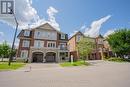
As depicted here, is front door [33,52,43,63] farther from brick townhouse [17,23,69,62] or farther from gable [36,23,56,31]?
gable [36,23,56,31]

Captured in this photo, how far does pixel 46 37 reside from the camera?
4234 cm

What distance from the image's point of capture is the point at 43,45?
41.9 m

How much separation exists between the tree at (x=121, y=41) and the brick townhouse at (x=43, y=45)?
14.4 meters

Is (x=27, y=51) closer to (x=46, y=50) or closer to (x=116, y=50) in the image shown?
(x=46, y=50)

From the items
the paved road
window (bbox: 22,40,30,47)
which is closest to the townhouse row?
window (bbox: 22,40,30,47)

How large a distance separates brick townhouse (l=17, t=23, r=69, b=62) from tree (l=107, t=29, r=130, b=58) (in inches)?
567

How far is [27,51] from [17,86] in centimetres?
3227

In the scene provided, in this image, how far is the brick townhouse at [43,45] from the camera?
39.5 m

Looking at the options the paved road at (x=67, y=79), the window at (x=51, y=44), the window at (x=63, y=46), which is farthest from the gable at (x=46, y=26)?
the paved road at (x=67, y=79)

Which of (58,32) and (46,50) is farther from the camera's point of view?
(58,32)

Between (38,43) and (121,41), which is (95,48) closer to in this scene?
(121,41)

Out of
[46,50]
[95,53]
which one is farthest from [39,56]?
[95,53]

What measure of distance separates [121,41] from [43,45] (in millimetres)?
22593

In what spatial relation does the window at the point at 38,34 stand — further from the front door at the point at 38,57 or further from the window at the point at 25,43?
the front door at the point at 38,57
